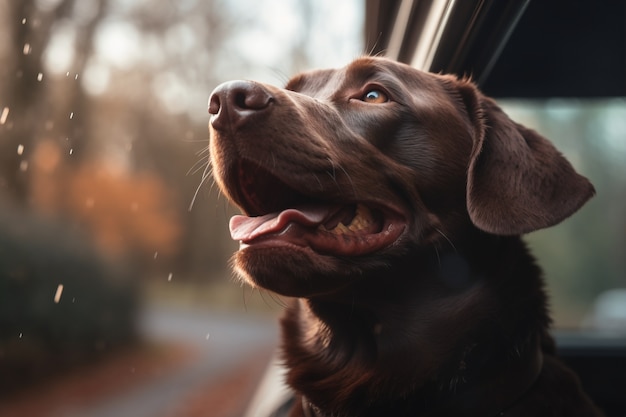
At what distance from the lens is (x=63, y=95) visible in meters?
11.3

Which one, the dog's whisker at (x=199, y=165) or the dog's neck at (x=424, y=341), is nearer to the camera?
the dog's neck at (x=424, y=341)

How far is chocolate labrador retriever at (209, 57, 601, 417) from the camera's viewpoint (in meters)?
1.73

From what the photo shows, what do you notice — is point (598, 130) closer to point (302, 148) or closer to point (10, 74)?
point (302, 148)

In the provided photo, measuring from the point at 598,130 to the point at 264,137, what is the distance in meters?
2.66

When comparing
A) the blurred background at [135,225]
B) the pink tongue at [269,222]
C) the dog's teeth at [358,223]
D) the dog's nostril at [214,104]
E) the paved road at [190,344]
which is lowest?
the paved road at [190,344]

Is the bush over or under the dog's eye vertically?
under

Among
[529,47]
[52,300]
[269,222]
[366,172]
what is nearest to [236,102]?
[269,222]

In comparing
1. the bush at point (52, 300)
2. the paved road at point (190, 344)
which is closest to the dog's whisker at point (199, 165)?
the bush at point (52, 300)

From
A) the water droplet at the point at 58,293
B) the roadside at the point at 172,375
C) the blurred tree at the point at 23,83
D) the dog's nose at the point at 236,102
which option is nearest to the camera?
the dog's nose at the point at 236,102

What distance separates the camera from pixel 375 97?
6.77 feet

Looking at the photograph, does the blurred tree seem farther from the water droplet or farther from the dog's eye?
the dog's eye

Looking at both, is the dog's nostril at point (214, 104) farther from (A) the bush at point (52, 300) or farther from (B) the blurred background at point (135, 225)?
(A) the bush at point (52, 300)

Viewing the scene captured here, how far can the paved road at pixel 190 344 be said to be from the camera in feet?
40.5

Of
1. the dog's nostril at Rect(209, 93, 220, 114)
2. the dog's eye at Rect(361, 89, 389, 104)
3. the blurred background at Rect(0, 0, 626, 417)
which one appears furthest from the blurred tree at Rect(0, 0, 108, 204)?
the dog's nostril at Rect(209, 93, 220, 114)
